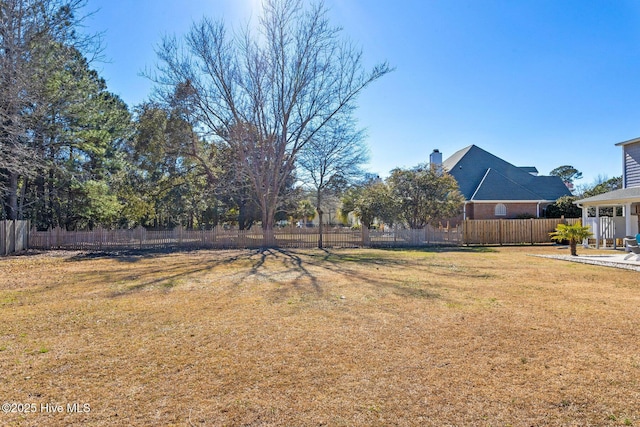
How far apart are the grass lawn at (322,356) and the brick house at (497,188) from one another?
1990 centimetres

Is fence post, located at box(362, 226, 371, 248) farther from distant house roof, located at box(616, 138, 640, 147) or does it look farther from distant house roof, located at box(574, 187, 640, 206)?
distant house roof, located at box(616, 138, 640, 147)

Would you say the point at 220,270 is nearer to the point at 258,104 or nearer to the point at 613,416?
the point at 613,416

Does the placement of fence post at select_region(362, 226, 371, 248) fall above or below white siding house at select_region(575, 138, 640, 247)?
below

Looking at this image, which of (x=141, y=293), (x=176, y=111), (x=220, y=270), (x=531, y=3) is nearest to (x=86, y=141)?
(x=176, y=111)

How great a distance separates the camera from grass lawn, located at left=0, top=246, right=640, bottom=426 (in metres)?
2.79

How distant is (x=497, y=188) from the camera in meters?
27.2

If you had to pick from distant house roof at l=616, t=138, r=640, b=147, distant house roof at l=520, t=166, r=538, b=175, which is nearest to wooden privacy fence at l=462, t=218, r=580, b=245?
distant house roof at l=616, t=138, r=640, b=147

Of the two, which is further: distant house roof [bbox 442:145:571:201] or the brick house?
distant house roof [bbox 442:145:571:201]

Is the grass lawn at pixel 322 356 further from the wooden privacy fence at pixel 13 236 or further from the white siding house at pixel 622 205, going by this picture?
the white siding house at pixel 622 205

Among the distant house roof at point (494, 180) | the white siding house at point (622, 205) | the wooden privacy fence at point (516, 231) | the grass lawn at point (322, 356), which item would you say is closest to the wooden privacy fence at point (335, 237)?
the wooden privacy fence at point (516, 231)

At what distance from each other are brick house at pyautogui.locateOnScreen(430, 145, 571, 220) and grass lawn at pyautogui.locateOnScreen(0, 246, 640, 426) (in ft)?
65.3

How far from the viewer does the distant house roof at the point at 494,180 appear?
26.8 metres

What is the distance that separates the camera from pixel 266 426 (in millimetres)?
2578

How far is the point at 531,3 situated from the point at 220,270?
12.5 meters
